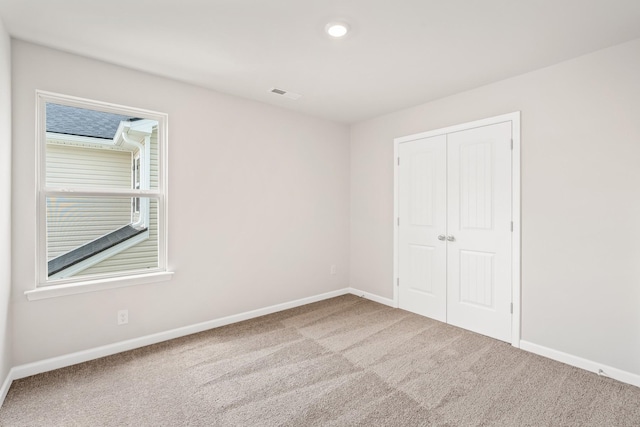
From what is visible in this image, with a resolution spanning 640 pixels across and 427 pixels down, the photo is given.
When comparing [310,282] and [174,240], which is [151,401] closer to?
[174,240]

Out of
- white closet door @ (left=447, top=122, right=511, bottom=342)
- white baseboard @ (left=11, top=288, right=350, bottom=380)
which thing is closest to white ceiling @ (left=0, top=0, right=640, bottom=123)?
white closet door @ (left=447, top=122, right=511, bottom=342)

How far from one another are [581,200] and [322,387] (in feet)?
8.16

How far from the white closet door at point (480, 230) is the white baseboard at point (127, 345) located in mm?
2007

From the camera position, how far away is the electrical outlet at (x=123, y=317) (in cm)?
276

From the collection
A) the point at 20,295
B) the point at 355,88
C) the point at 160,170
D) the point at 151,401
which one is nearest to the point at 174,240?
the point at 160,170

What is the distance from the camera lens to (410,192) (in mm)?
3818

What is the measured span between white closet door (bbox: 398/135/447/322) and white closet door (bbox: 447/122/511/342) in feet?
0.32

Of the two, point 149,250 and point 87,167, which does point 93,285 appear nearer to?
point 149,250

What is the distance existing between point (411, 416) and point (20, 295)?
2.90 m

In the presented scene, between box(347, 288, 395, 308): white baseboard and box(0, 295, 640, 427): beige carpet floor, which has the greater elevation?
box(347, 288, 395, 308): white baseboard

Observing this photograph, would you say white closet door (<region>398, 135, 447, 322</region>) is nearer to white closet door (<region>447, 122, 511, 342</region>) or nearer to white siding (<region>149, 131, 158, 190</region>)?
white closet door (<region>447, 122, 511, 342</region>)

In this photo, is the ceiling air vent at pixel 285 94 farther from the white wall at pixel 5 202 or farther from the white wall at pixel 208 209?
the white wall at pixel 5 202

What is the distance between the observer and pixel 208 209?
3.27 m

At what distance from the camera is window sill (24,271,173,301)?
2412mm
